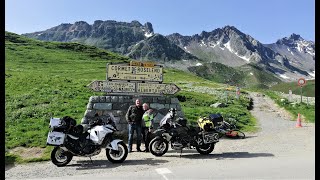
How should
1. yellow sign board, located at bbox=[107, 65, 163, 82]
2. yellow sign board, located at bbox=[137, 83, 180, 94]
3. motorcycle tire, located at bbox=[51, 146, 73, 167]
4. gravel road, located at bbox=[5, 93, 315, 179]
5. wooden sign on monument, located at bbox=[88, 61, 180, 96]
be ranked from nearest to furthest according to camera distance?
1. gravel road, located at bbox=[5, 93, 315, 179]
2. motorcycle tire, located at bbox=[51, 146, 73, 167]
3. wooden sign on monument, located at bbox=[88, 61, 180, 96]
4. yellow sign board, located at bbox=[107, 65, 163, 82]
5. yellow sign board, located at bbox=[137, 83, 180, 94]

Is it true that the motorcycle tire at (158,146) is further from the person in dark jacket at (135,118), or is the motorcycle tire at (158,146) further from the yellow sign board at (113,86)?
the yellow sign board at (113,86)

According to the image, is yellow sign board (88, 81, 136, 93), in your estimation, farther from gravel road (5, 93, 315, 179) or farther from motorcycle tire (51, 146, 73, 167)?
motorcycle tire (51, 146, 73, 167)

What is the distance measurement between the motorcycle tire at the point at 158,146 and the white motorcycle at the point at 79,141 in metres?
1.43

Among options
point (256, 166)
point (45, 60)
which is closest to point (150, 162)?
point (256, 166)

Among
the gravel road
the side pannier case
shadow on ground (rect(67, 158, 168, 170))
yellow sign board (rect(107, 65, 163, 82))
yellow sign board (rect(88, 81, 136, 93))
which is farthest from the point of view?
yellow sign board (rect(107, 65, 163, 82))

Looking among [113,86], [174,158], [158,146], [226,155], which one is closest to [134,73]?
[113,86]

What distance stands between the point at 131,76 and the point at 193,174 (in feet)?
29.2

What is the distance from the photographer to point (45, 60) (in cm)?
10275

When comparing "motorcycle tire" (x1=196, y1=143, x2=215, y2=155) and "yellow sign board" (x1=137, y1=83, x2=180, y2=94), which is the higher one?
"yellow sign board" (x1=137, y1=83, x2=180, y2=94)

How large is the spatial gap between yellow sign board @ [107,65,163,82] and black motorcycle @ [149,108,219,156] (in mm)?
4509

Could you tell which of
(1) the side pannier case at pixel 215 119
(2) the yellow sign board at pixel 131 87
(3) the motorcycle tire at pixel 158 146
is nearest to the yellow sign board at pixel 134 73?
(2) the yellow sign board at pixel 131 87

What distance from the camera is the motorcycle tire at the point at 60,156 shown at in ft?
43.0

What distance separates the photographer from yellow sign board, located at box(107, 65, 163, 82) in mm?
18938

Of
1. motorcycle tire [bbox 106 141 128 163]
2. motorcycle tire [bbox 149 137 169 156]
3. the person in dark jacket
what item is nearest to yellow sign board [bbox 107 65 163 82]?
the person in dark jacket
